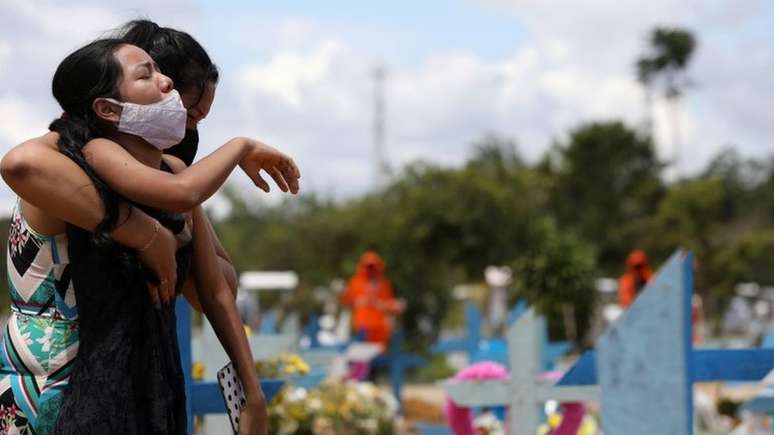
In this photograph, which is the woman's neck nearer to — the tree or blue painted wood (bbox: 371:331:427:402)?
blue painted wood (bbox: 371:331:427:402)

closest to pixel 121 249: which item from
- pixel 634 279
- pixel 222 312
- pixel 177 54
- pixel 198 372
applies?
pixel 222 312

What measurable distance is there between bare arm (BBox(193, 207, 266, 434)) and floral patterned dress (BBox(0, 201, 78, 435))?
330mm

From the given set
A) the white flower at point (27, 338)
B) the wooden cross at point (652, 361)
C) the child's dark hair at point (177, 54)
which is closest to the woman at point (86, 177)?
the child's dark hair at point (177, 54)

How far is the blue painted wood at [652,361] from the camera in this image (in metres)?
2.46

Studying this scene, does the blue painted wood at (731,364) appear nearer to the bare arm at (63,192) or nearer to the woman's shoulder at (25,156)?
the bare arm at (63,192)

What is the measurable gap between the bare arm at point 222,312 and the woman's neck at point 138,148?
188mm

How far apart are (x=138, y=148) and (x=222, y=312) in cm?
43

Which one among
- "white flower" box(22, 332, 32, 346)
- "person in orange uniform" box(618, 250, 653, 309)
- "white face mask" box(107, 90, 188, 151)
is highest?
"white face mask" box(107, 90, 188, 151)

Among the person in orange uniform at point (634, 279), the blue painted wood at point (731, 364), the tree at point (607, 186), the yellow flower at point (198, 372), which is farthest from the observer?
the tree at point (607, 186)

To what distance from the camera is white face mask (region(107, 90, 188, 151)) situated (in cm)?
269

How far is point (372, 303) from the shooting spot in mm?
15133

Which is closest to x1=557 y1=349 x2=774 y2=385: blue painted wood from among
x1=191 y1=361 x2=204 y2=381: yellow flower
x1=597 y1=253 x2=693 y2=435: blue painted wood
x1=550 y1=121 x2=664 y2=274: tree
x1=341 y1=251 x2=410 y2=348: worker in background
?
x1=597 y1=253 x2=693 y2=435: blue painted wood

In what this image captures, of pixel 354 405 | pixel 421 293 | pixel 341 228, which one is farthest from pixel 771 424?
pixel 341 228

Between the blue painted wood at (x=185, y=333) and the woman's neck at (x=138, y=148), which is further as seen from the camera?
the blue painted wood at (x=185, y=333)
